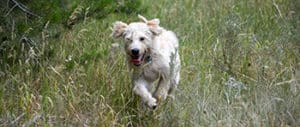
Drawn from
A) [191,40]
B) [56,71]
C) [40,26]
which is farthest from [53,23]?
[191,40]

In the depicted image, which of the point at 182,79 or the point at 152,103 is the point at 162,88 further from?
the point at 182,79

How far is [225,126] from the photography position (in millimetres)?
7098

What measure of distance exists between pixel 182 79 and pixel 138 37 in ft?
3.74

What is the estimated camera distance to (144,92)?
26.7 feet

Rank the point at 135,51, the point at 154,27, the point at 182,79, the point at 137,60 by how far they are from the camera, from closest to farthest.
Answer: the point at 135,51
the point at 137,60
the point at 154,27
the point at 182,79

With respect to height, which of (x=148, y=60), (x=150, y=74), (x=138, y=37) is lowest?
(x=150, y=74)

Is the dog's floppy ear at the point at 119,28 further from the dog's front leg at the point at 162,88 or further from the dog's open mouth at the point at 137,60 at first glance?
the dog's front leg at the point at 162,88

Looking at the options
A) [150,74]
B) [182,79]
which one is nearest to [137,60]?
[150,74]

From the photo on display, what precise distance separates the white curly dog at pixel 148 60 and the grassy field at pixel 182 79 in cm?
17

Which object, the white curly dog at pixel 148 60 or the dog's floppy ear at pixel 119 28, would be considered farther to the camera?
the dog's floppy ear at pixel 119 28

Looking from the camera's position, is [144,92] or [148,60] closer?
[144,92]

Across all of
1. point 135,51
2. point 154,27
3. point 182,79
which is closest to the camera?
point 135,51

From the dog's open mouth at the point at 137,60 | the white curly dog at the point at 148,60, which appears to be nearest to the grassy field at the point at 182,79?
the white curly dog at the point at 148,60

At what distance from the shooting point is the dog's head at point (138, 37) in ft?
26.3
